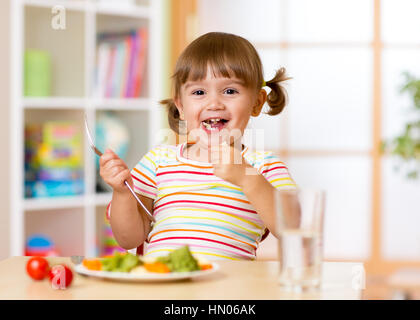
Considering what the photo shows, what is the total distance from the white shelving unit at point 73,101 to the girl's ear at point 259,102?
4.29 ft

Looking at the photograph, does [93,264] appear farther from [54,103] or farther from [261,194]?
[54,103]

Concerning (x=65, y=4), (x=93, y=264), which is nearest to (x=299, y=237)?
(x=93, y=264)

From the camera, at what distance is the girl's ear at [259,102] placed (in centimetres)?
132

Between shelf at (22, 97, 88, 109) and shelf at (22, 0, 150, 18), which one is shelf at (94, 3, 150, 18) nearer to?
shelf at (22, 0, 150, 18)

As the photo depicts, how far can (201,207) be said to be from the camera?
1165 millimetres

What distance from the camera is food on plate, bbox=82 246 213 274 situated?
Result: 749 mm

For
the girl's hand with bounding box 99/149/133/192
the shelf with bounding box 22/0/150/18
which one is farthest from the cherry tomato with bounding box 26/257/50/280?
the shelf with bounding box 22/0/150/18

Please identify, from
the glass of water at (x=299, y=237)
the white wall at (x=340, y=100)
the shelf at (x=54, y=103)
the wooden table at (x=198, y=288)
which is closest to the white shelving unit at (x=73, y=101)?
the shelf at (x=54, y=103)

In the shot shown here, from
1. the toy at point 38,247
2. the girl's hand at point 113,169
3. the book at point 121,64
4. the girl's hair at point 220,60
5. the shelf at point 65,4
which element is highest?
the shelf at point 65,4

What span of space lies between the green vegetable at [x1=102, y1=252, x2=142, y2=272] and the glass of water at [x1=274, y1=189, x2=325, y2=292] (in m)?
0.17

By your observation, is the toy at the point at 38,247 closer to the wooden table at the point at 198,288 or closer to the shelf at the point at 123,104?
the shelf at the point at 123,104

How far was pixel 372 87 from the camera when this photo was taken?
335cm

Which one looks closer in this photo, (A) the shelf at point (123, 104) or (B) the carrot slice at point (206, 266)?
(B) the carrot slice at point (206, 266)
